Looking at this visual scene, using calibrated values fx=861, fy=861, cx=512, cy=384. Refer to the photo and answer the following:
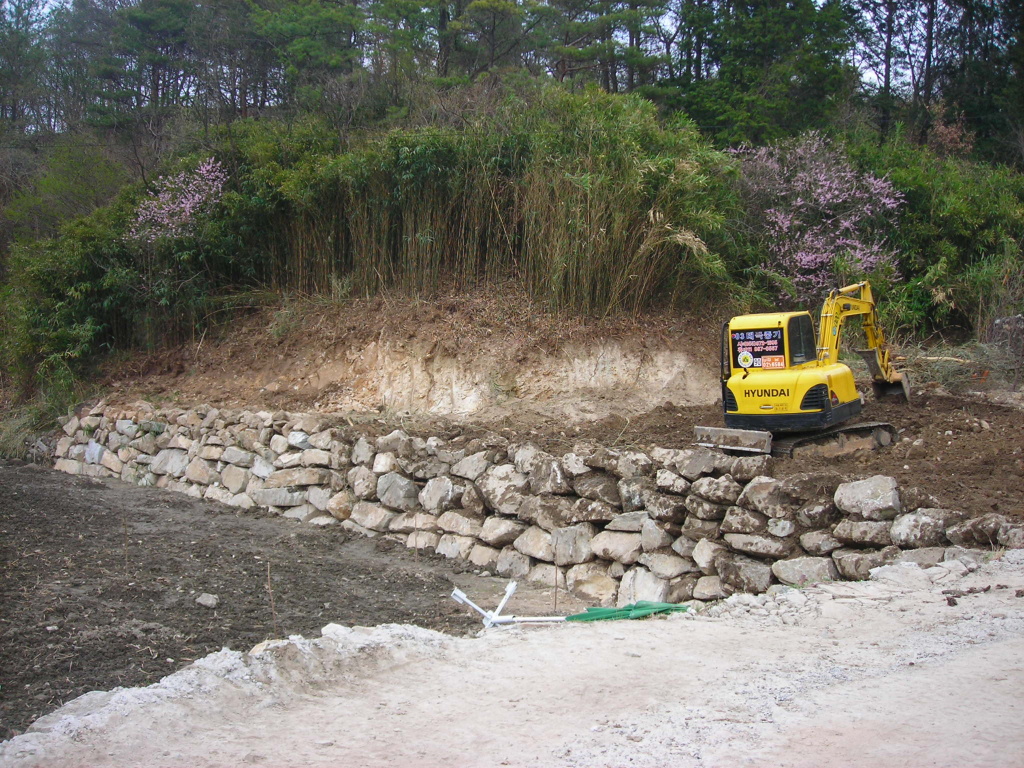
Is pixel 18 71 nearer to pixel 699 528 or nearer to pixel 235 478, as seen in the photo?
pixel 235 478

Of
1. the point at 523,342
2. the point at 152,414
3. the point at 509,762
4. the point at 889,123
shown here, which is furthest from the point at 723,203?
the point at 889,123

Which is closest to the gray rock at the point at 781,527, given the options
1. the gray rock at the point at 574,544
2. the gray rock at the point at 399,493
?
the gray rock at the point at 574,544

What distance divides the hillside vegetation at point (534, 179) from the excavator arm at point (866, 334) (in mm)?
2145

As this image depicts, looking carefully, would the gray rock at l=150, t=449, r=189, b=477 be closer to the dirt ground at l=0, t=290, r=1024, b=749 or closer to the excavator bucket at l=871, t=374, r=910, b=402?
the dirt ground at l=0, t=290, r=1024, b=749

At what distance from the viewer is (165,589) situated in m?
6.23

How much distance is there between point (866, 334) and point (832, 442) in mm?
1494

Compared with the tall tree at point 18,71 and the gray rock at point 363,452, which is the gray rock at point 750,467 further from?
the tall tree at point 18,71

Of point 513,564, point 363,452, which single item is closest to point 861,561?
point 513,564

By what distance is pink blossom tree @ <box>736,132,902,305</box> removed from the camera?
1121cm

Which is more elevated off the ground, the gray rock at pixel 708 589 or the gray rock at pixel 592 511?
the gray rock at pixel 592 511

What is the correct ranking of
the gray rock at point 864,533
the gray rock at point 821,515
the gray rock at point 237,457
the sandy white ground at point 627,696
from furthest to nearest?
the gray rock at point 237,457, the gray rock at point 821,515, the gray rock at point 864,533, the sandy white ground at point 627,696

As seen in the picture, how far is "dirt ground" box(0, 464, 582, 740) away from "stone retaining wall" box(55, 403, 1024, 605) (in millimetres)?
335

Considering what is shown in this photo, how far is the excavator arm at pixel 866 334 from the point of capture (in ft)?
23.5


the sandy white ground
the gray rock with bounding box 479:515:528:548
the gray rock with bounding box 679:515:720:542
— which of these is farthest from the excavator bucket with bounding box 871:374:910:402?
the gray rock with bounding box 479:515:528:548
